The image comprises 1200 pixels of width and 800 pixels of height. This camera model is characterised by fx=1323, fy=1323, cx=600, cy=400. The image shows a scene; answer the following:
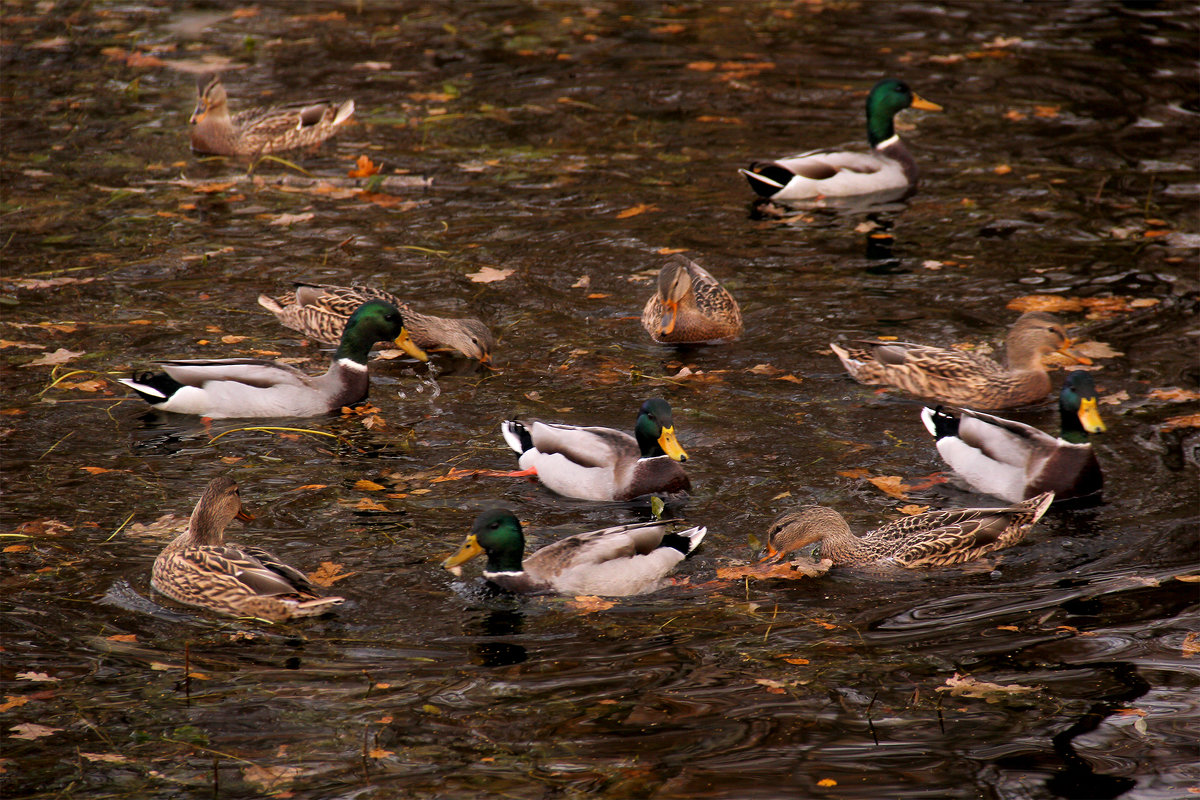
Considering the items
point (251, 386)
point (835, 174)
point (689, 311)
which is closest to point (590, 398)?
→ point (689, 311)

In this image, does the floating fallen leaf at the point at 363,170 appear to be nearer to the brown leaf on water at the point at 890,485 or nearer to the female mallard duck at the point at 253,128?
the female mallard duck at the point at 253,128

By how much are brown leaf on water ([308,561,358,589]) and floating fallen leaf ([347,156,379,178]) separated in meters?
7.08

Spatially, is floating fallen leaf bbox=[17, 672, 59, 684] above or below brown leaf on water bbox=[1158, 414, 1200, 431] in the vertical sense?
above

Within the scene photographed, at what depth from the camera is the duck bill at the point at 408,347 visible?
9.53 m

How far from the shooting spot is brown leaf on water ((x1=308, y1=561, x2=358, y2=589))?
22.5 ft

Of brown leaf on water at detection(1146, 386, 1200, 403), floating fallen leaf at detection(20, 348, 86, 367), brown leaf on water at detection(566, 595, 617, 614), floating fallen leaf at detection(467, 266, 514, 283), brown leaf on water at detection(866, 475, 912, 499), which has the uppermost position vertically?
floating fallen leaf at detection(20, 348, 86, 367)

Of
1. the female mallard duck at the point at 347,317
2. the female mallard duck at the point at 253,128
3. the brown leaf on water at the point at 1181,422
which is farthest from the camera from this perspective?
the female mallard duck at the point at 253,128

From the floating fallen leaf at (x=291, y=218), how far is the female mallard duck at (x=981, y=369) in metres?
5.75

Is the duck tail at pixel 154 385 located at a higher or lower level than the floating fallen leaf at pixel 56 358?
higher

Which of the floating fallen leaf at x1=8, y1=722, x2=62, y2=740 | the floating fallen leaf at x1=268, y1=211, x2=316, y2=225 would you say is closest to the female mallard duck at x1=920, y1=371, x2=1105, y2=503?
the floating fallen leaf at x1=8, y1=722, x2=62, y2=740

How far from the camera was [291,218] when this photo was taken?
12.3 m

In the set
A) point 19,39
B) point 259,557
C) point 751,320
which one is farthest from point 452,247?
point 19,39

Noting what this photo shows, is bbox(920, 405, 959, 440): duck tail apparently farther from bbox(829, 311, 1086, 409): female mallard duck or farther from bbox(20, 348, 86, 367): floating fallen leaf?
bbox(20, 348, 86, 367): floating fallen leaf

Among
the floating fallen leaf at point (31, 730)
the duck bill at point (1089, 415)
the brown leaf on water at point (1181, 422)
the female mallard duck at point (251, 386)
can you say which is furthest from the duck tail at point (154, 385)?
the brown leaf on water at point (1181, 422)
